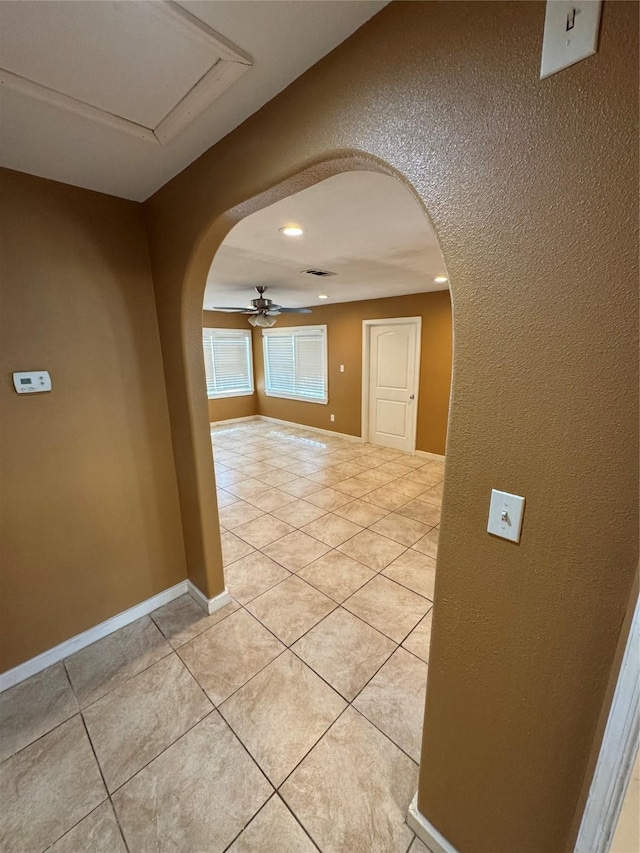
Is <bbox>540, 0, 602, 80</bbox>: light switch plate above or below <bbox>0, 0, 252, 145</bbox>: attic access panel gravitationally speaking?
below

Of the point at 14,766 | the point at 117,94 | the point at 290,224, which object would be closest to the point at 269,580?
the point at 14,766

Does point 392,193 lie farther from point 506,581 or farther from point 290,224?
point 506,581

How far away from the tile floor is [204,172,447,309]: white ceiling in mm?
2206

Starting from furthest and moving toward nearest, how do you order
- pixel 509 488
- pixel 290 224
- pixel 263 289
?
pixel 263 289 → pixel 290 224 → pixel 509 488

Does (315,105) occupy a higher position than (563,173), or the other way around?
(315,105)

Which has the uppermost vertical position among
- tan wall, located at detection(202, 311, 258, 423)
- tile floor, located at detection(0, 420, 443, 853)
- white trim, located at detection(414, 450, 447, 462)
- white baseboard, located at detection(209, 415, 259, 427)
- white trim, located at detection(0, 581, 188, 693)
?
tan wall, located at detection(202, 311, 258, 423)

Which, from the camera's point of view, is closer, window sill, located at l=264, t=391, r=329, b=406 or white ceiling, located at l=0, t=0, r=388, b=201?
white ceiling, located at l=0, t=0, r=388, b=201

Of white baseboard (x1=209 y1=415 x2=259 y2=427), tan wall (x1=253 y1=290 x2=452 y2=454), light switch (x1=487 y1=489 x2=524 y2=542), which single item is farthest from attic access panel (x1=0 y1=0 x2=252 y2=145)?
white baseboard (x1=209 y1=415 x2=259 y2=427)

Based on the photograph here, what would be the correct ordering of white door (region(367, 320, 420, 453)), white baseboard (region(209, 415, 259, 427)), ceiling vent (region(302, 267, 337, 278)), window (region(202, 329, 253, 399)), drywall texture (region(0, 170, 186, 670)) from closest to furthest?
1. drywall texture (region(0, 170, 186, 670))
2. ceiling vent (region(302, 267, 337, 278))
3. white door (region(367, 320, 420, 453))
4. window (region(202, 329, 253, 399))
5. white baseboard (region(209, 415, 259, 427))

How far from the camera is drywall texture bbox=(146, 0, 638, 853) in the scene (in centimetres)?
56

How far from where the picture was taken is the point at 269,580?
7.61 ft

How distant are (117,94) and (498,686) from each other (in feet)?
6.52

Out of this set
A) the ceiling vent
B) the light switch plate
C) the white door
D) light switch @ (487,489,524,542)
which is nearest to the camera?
the light switch plate

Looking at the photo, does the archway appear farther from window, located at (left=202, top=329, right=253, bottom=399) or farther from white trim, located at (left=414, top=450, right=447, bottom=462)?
window, located at (left=202, top=329, right=253, bottom=399)
